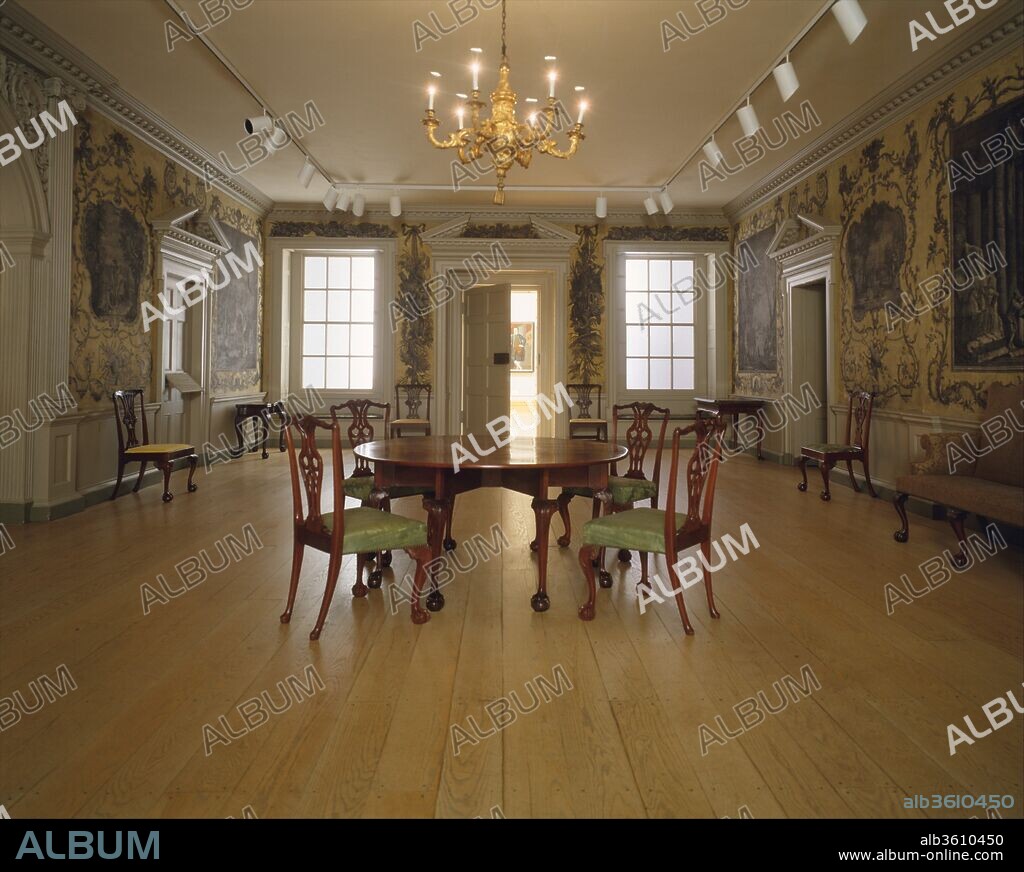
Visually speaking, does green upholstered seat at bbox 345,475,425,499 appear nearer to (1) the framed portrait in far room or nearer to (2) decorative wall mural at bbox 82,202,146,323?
(2) decorative wall mural at bbox 82,202,146,323

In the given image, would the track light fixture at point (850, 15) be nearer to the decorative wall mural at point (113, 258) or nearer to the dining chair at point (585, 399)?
the decorative wall mural at point (113, 258)

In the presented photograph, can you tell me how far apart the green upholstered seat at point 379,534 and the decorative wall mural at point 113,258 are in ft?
12.9

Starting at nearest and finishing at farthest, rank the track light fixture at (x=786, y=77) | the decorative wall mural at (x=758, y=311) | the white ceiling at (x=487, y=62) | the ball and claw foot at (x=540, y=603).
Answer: the ball and claw foot at (x=540, y=603)
the white ceiling at (x=487, y=62)
the track light fixture at (x=786, y=77)
the decorative wall mural at (x=758, y=311)

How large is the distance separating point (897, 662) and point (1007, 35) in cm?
431

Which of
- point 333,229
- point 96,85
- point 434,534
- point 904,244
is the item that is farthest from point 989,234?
point 333,229

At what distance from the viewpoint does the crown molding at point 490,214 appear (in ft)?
31.1

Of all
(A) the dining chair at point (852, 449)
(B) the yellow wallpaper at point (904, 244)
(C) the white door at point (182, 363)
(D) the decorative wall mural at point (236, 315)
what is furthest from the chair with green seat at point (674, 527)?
(D) the decorative wall mural at point (236, 315)

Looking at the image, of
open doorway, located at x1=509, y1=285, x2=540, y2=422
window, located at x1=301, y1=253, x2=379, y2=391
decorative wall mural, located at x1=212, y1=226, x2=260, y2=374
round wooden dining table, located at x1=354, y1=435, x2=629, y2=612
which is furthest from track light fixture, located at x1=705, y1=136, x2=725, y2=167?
open doorway, located at x1=509, y1=285, x2=540, y2=422

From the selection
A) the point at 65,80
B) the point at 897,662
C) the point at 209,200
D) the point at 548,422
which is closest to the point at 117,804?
the point at 897,662

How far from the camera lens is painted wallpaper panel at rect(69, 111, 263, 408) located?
5242 millimetres

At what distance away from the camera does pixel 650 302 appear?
996 centimetres

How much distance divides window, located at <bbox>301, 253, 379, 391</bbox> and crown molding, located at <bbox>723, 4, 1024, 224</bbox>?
578 cm
